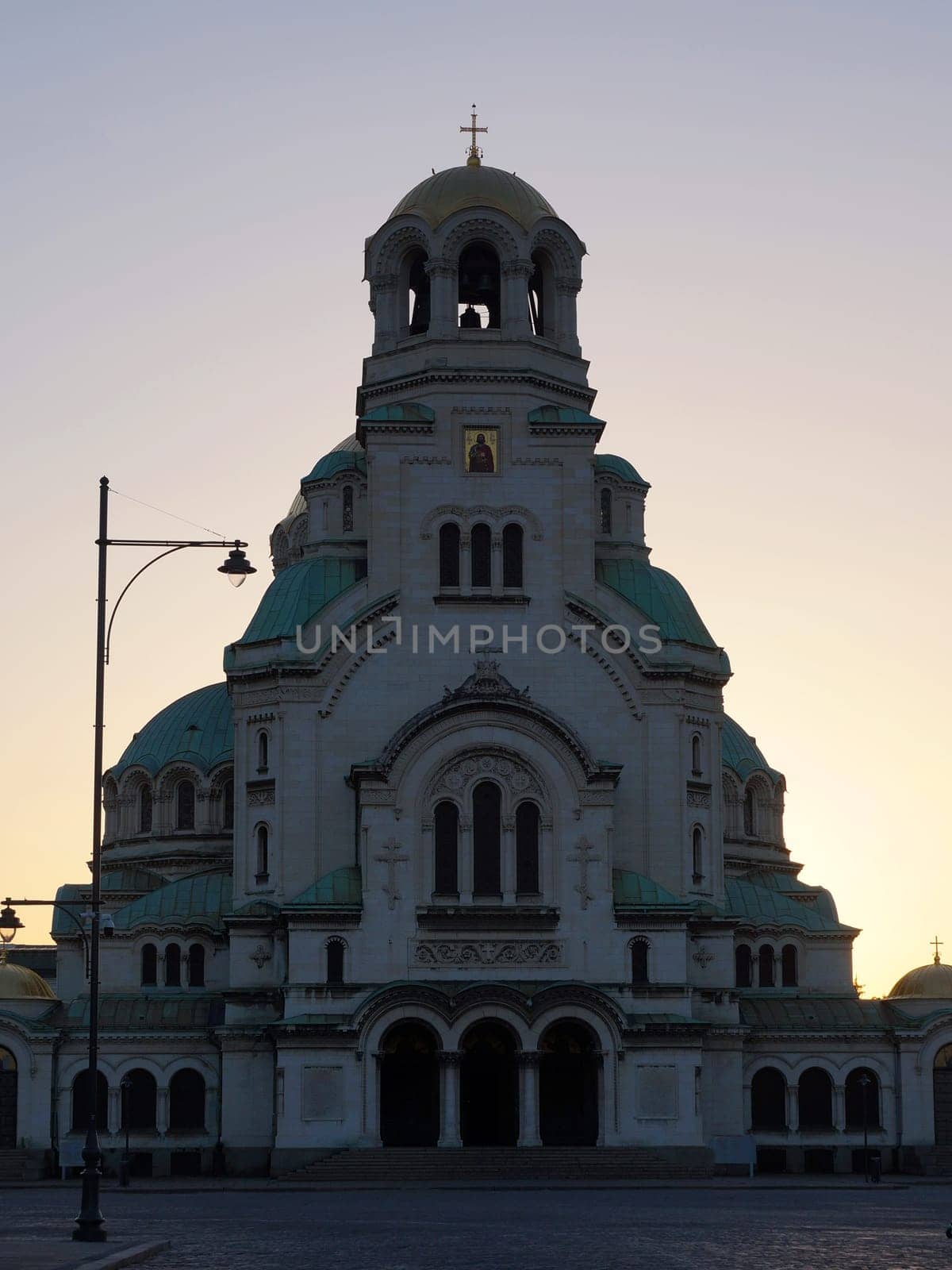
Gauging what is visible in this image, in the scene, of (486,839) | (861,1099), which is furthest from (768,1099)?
(486,839)

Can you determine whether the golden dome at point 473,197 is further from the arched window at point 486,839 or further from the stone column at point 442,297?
the arched window at point 486,839

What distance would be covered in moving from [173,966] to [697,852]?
18764mm

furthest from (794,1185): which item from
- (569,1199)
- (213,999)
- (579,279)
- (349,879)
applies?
(579,279)

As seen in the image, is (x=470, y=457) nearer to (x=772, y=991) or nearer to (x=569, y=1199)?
(x=772, y=991)

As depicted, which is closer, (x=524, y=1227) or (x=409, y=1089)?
(x=524, y=1227)

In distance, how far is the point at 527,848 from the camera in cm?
7325

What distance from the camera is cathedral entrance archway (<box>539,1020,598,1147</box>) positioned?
236 feet

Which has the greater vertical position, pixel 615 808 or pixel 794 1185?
pixel 615 808

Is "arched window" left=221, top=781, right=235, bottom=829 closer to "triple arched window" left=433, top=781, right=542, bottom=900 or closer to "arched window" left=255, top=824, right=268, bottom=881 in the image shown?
"arched window" left=255, top=824, right=268, bottom=881

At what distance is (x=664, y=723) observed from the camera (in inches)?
2987

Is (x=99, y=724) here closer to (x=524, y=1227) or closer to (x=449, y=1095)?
(x=524, y=1227)

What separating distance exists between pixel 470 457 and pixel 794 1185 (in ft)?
84.7

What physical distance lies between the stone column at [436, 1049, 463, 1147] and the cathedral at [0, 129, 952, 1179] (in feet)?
0.48

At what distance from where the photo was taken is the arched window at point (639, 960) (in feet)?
237
